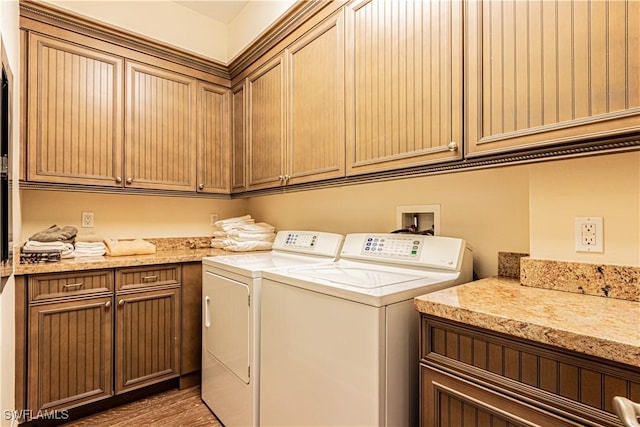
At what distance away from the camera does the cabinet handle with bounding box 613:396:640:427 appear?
1.76ft

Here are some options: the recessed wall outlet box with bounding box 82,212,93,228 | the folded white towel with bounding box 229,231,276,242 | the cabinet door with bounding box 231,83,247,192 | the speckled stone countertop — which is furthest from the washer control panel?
the recessed wall outlet box with bounding box 82,212,93,228

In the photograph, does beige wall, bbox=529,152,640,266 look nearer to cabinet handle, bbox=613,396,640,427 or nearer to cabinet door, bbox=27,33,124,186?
cabinet handle, bbox=613,396,640,427

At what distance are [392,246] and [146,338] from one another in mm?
1658

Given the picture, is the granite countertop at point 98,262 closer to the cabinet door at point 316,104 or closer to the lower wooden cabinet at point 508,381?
the cabinet door at point 316,104

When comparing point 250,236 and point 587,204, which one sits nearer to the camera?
point 587,204

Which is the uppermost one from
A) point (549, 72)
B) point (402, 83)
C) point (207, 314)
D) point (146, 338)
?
point (402, 83)

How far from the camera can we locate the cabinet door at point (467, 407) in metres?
0.83

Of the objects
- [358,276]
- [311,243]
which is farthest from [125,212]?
[358,276]

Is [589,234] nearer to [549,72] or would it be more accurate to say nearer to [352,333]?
[549,72]

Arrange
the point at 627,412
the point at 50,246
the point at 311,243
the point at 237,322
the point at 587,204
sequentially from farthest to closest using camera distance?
the point at 311,243, the point at 50,246, the point at 237,322, the point at 587,204, the point at 627,412

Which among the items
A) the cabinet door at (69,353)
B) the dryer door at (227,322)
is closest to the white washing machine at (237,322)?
the dryer door at (227,322)

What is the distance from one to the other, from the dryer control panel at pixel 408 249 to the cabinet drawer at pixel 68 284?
141cm

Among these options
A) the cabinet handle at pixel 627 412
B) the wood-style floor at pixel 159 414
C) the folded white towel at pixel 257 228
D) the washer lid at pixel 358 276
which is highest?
the folded white towel at pixel 257 228

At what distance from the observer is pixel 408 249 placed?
1558 mm
